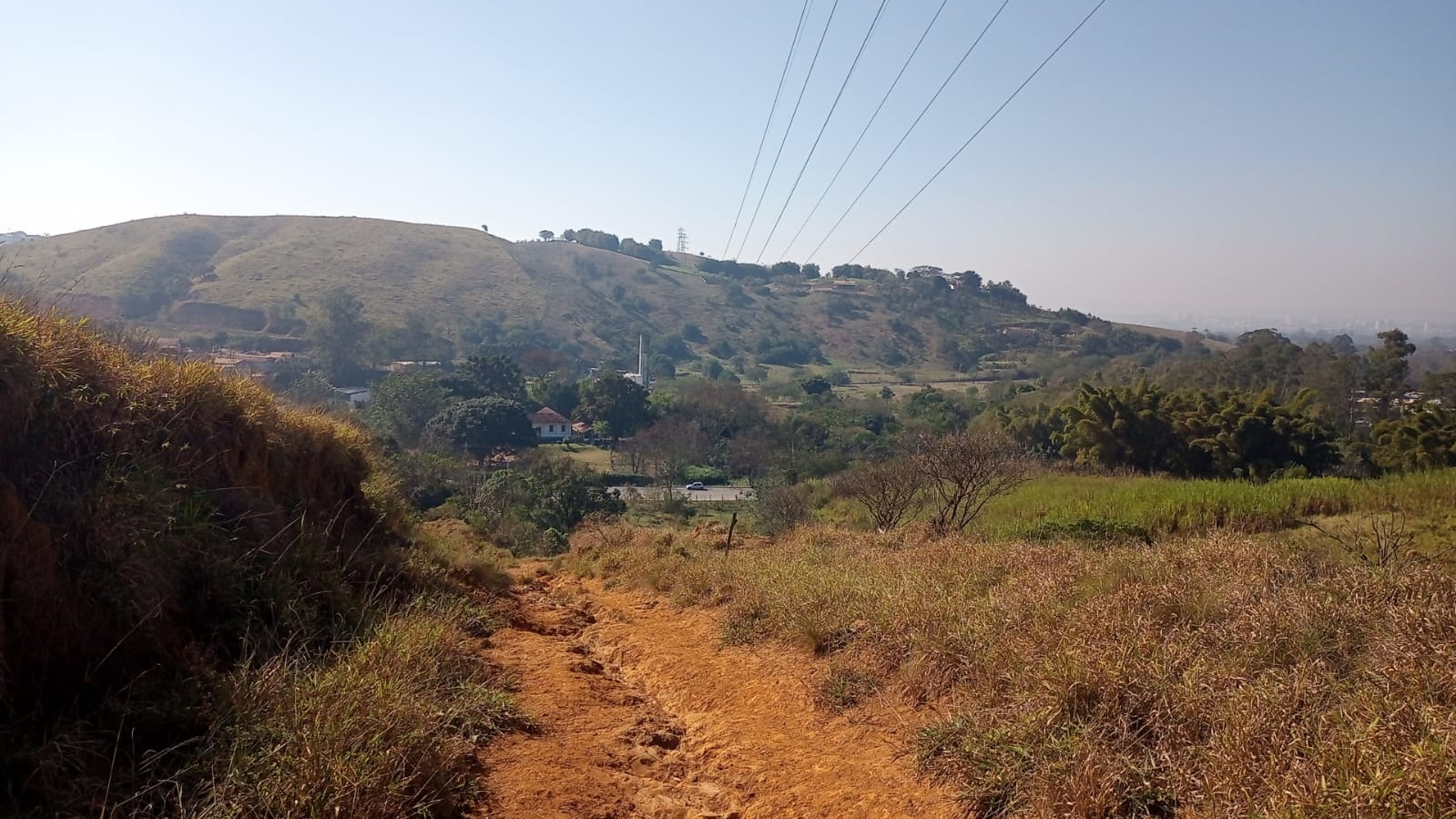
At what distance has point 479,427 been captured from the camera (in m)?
39.7

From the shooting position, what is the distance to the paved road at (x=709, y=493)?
3869cm

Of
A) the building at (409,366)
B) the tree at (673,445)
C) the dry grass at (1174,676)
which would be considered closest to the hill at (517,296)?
the building at (409,366)

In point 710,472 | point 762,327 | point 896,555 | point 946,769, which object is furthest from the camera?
point 762,327

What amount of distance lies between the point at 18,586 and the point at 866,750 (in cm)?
454

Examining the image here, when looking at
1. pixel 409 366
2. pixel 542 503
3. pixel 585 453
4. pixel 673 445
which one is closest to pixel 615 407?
pixel 585 453

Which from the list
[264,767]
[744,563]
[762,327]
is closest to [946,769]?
[264,767]

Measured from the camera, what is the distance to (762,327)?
107 metres

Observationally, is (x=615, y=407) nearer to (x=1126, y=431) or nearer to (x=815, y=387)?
(x=815, y=387)

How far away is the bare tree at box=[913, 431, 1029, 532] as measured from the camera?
1584cm

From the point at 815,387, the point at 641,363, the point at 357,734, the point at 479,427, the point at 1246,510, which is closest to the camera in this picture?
the point at 357,734

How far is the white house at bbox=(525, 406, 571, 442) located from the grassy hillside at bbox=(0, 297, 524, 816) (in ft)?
134

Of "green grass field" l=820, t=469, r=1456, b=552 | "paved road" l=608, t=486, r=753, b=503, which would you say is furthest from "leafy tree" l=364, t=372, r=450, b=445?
"green grass field" l=820, t=469, r=1456, b=552

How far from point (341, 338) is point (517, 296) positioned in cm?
3541

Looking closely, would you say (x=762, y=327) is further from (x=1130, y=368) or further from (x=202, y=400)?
(x=202, y=400)
